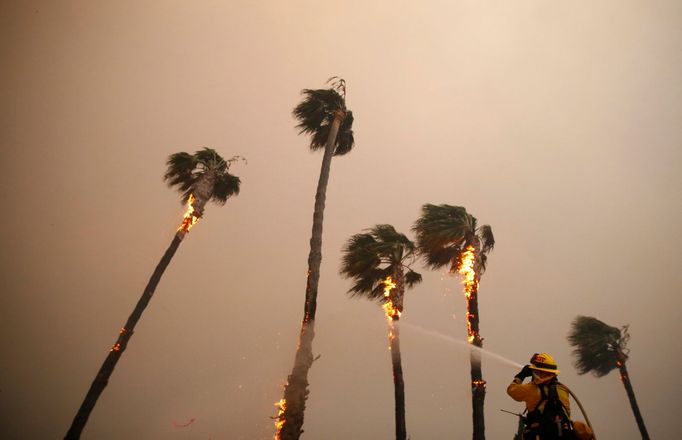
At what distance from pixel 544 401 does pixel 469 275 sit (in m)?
9.04

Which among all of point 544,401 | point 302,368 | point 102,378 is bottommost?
point 544,401

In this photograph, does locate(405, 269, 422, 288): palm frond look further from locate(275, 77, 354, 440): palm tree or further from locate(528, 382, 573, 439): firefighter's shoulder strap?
locate(528, 382, 573, 439): firefighter's shoulder strap

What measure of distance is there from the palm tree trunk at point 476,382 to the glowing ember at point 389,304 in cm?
295

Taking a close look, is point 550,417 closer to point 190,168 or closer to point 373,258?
point 373,258

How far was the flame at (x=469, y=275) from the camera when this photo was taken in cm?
1202

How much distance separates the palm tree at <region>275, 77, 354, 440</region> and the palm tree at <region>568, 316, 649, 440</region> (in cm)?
1879

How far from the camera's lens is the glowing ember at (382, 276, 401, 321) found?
13822 mm

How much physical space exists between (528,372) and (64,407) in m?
161

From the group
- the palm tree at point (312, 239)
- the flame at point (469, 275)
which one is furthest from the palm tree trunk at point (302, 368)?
the flame at point (469, 275)

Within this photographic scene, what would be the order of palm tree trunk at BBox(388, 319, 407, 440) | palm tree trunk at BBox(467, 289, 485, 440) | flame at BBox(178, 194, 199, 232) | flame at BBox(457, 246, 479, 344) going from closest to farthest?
palm tree trunk at BBox(467, 289, 485, 440)
flame at BBox(457, 246, 479, 344)
palm tree trunk at BBox(388, 319, 407, 440)
flame at BBox(178, 194, 199, 232)

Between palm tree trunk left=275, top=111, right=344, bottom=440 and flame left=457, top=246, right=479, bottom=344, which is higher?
flame left=457, top=246, right=479, bottom=344

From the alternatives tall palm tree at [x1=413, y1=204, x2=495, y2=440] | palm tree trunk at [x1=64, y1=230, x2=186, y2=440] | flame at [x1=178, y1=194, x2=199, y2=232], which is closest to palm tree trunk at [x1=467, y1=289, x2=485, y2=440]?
tall palm tree at [x1=413, y1=204, x2=495, y2=440]

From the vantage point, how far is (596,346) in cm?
2055

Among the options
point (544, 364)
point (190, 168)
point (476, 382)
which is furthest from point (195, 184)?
point (544, 364)
